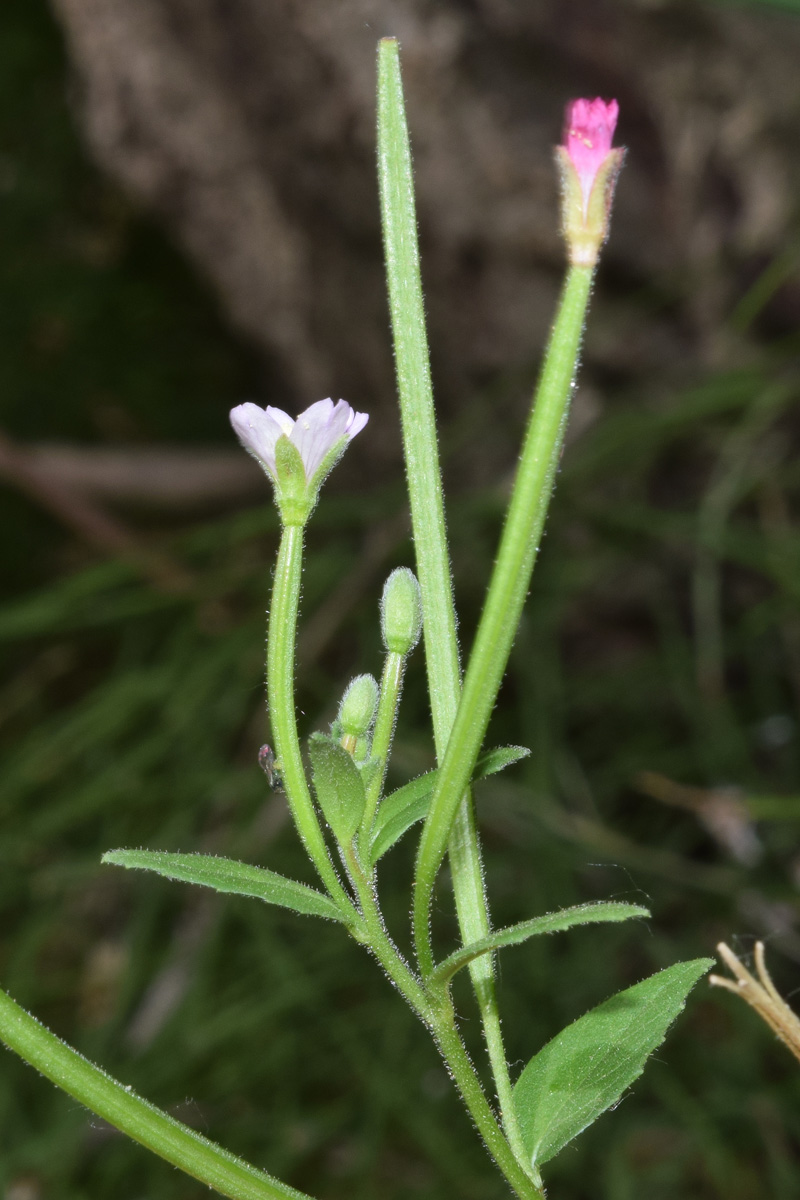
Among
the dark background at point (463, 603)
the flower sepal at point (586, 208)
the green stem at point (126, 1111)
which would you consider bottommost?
the green stem at point (126, 1111)

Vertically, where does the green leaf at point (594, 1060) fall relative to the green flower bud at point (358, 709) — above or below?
below

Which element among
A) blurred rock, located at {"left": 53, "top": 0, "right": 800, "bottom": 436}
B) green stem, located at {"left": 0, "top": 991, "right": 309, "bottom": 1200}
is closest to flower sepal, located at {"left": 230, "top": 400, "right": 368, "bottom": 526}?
green stem, located at {"left": 0, "top": 991, "right": 309, "bottom": 1200}

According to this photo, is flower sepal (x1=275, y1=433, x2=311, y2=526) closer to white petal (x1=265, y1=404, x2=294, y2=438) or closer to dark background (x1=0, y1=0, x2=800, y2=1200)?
white petal (x1=265, y1=404, x2=294, y2=438)

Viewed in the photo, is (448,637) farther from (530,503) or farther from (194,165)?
(194,165)

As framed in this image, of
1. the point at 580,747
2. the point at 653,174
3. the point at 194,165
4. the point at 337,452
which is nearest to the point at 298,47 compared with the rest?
the point at 194,165

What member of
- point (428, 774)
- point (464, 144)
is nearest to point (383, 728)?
point (428, 774)

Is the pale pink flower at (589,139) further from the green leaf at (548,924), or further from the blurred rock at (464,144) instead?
the blurred rock at (464,144)

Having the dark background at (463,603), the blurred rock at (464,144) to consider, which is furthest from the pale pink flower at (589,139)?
the blurred rock at (464,144)
